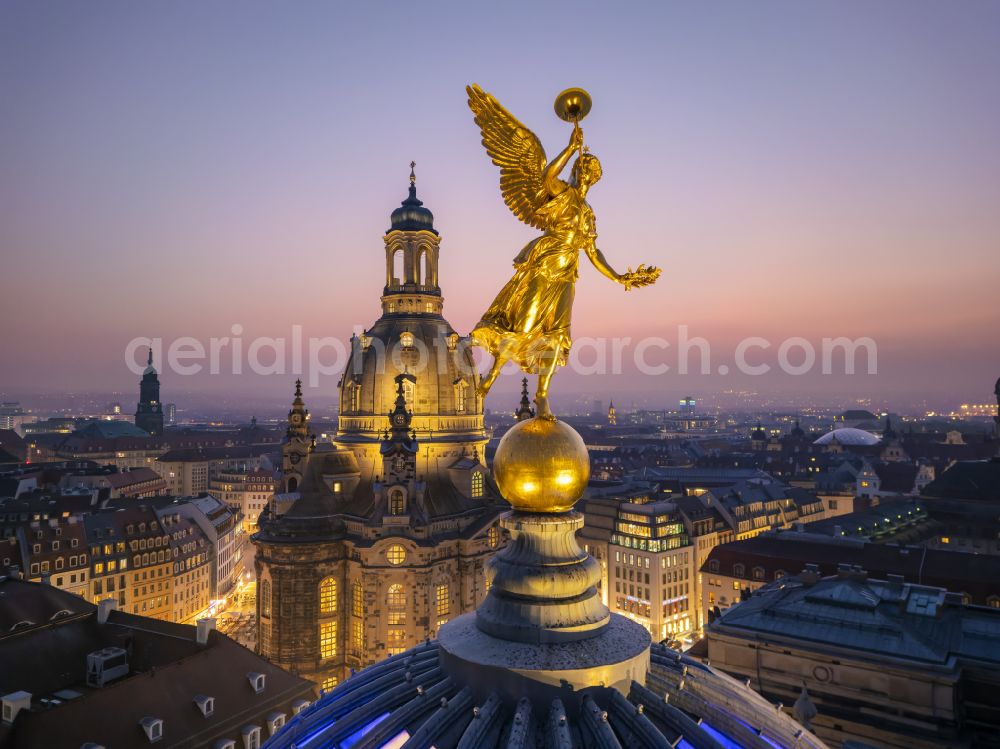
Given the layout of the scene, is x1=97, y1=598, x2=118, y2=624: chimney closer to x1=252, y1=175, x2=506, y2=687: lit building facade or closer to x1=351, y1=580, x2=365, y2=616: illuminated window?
x1=252, y1=175, x2=506, y2=687: lit building facade

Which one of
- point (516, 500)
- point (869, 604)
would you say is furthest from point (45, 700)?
point (869, 604)

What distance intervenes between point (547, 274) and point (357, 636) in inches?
2039

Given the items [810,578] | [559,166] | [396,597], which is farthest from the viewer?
[396,597]

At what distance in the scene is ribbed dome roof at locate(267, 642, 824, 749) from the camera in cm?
705

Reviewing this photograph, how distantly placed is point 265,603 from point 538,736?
2134 inches

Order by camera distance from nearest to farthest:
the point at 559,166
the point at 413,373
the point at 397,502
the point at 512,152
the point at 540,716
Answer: the point at 540,716
the point at 559,166
the point at 512,152
the point at 397,502
the point at 413,373

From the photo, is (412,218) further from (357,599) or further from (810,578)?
(810,578)

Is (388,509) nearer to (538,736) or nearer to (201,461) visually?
(538,736)

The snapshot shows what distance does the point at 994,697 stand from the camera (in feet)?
108

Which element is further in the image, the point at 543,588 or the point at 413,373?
the point at 413,373

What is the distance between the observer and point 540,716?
732 cm

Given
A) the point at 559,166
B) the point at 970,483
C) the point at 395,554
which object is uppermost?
the point at 559,166

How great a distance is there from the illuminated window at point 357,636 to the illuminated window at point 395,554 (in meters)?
5.48

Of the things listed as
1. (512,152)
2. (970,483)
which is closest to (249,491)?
(970,483)
